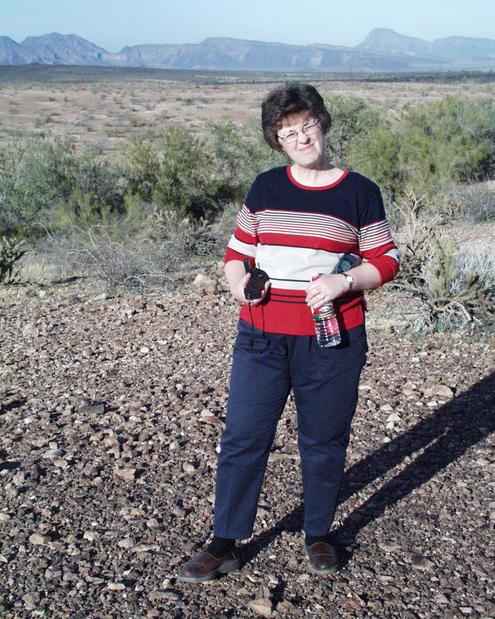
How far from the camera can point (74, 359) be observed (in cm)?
556

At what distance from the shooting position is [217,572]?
2.93 m

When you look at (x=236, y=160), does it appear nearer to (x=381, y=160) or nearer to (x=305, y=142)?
(x=381, y=160)

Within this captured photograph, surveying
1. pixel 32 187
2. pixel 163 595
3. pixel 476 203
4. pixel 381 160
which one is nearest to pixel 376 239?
pixel 163 595

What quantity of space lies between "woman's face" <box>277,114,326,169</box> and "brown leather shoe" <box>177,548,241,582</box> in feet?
4.81

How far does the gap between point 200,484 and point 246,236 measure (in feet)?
4.79

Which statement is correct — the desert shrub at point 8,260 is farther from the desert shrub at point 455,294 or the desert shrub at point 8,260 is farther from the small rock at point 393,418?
the small rock at point 393,418

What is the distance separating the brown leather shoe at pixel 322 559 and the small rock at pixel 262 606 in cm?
25

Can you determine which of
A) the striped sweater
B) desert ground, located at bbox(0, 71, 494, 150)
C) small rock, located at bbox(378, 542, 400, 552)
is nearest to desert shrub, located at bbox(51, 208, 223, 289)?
small rock, located at bbox(378, 542, 400, 552)

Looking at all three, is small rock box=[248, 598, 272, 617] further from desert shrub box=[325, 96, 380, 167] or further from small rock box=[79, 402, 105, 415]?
desert shrub box=[325, 96, 380, 167]

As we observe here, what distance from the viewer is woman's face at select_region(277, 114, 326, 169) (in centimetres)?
261

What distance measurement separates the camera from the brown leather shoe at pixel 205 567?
2.90m

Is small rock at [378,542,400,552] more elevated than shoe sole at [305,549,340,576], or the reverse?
shoe sole at [305,549,340,576]

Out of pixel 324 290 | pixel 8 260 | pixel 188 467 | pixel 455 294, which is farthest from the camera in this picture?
pixel 8 260

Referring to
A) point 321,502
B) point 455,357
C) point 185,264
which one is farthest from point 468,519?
point 185,264
